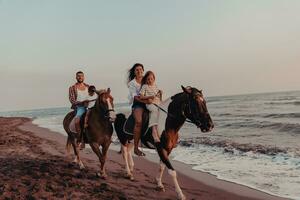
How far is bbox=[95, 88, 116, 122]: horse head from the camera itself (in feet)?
26.9

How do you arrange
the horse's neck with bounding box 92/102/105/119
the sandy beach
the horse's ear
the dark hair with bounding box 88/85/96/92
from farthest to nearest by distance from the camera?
the dark hair with bounding box 88/85/96/92 < the horse's neck with bounding box 92/102/105/119 < the sandy beach < the horse's ear

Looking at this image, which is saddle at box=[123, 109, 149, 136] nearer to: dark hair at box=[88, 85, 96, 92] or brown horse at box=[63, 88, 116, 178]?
brown horse at box=[63, 88, 116, 178]

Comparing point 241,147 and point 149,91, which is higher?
point 149,91

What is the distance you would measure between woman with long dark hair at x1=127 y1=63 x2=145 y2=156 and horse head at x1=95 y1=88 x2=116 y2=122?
468mm

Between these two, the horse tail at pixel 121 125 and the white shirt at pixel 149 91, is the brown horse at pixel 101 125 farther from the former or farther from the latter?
the white shirt at pixel 149 91

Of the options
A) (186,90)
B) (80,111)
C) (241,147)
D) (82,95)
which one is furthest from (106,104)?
(241,147)

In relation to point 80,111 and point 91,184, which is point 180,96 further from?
point 80,111

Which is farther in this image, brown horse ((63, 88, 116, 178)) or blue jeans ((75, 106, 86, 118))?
blue jeans ((75, 106, 86, 118))

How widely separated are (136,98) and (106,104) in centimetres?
88

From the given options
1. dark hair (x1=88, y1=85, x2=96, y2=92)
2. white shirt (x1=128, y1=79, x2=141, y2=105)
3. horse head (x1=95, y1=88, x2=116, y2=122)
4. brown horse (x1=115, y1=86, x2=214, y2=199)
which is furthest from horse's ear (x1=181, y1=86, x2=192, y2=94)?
dark hair (x1=88, y1=85, x2=96, y2=92)

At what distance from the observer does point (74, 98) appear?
9477mm

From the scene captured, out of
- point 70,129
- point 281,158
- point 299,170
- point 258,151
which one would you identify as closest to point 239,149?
point 258,151

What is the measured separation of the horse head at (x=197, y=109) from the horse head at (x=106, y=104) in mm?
1918

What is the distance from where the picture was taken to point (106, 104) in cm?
836
